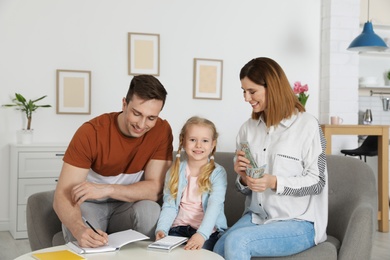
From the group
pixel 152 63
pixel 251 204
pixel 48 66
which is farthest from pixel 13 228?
pixel 251 204

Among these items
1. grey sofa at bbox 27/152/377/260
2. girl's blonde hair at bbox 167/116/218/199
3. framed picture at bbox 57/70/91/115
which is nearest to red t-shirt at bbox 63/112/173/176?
girl's blonde hair at bbox 167/116/218/199

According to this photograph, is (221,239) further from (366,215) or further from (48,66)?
(48,66)

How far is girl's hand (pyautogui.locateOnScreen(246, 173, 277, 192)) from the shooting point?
2449mm

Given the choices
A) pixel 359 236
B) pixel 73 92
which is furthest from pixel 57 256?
pixel 73 92

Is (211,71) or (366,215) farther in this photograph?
(211,71)

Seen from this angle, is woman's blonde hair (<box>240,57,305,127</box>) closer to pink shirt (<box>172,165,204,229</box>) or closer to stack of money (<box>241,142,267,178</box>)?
stack of money (<box>241,142,267,178</box>)

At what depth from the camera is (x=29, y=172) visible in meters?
4.89

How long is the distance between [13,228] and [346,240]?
10.8 ft

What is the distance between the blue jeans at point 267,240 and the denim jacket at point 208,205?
10 centimetres

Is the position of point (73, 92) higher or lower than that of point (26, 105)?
higher

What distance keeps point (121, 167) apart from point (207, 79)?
3044 millimetres

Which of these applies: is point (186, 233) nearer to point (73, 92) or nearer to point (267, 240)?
point (267, 240)

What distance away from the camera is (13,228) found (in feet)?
16.2

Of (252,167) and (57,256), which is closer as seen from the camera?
(57,256)
